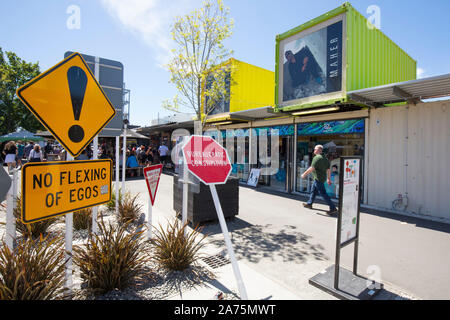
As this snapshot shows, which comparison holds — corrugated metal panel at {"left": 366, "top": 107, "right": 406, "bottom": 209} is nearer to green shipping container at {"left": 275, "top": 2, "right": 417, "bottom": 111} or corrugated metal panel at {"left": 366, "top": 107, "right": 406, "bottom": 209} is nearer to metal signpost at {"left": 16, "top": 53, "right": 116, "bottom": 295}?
green shipping container at {"left": 275, "top": 2, "right": 417, "bottom": 111}

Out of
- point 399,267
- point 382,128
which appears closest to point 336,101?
point 382,128

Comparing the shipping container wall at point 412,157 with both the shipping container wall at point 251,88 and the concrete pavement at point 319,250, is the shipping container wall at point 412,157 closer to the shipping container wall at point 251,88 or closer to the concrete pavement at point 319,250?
the concrete pavement at point 319,250

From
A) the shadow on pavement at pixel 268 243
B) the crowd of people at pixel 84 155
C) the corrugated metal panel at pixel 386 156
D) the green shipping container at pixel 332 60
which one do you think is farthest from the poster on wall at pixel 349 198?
the crowd of people at pixel 84 155

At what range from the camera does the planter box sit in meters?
5.22

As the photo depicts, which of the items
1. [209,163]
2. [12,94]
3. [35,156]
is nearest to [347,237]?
[209,163]

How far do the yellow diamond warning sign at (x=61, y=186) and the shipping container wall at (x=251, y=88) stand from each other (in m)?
10.4

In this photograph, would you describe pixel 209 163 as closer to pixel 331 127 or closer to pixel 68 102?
pixel 68 102

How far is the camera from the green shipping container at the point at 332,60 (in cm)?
756

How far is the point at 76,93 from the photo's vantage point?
2402 mm

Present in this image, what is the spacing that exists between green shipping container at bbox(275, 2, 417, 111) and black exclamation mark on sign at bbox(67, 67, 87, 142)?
670cm

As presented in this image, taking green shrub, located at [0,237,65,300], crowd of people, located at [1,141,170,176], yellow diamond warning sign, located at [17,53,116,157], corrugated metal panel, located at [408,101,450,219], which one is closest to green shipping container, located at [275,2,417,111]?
corrugated metal panel, located at [408,101,450,219]

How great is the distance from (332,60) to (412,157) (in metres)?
3.74
